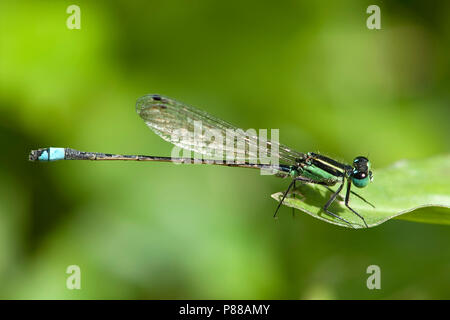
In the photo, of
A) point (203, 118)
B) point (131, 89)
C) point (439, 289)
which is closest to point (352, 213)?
point (439, 289)

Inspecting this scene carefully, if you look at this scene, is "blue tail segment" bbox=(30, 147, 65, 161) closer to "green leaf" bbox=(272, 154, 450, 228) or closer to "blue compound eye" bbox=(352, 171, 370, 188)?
"green leaf" bbox=(272, 154, 450, 228)

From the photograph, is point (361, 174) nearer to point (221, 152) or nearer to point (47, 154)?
point (221, 152)

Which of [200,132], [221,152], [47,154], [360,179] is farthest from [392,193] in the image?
[47,154]

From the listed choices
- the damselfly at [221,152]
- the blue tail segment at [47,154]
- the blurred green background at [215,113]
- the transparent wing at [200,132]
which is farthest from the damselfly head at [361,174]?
the blue tail segment at [47,154]

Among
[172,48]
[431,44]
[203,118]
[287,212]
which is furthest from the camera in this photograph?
[431,44]

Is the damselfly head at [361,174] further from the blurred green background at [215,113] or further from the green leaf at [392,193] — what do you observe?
the blurred green background at [215,113]
